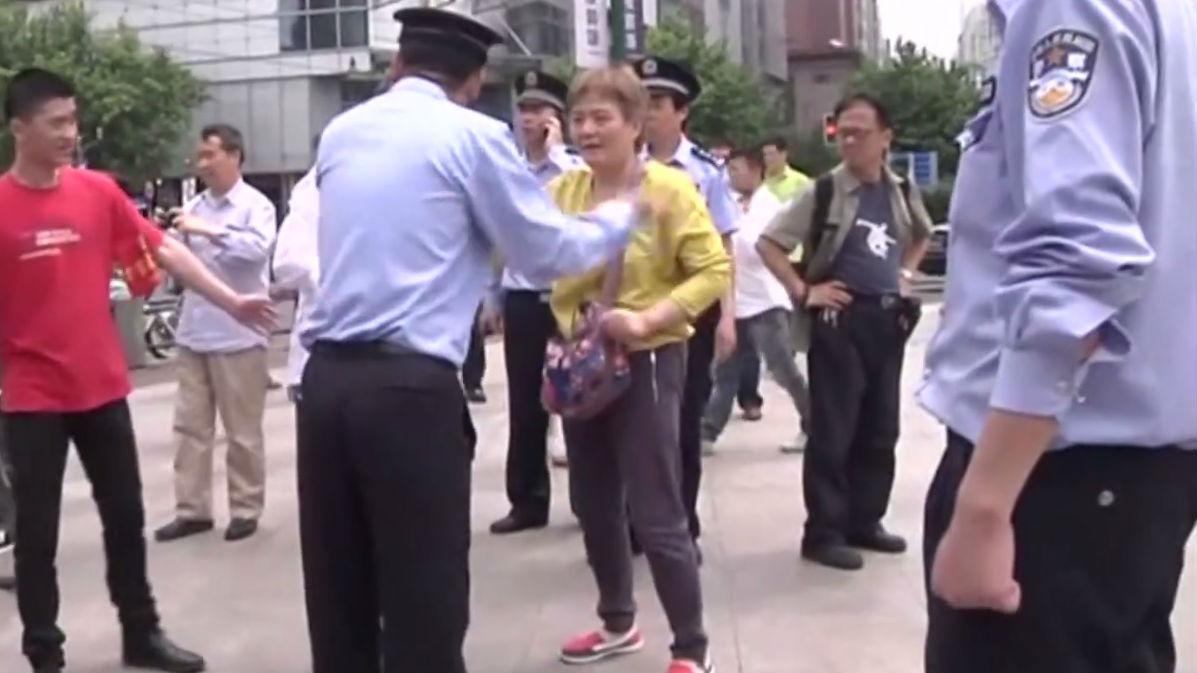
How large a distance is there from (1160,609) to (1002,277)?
21.1 inches

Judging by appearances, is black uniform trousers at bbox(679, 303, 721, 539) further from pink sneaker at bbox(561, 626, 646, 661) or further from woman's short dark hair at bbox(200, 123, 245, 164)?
woman's short dark hair at bbox(200, 123, 245, 164)

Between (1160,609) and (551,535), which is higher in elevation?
Result: (1160,609)

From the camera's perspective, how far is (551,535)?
742cm

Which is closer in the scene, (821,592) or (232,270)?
(821,592)

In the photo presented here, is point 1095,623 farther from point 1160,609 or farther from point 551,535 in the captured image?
point 551,535

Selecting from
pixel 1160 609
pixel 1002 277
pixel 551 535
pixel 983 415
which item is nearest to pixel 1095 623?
pixel 1160 609

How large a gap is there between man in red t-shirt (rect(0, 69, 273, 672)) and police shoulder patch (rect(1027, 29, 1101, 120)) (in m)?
3.42

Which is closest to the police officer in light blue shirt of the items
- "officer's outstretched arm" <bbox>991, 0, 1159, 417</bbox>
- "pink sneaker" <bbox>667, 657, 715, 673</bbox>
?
"officer's outstretched arm" <bbox>991, 0, 1159, 417</bbox>

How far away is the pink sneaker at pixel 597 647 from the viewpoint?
543 cm

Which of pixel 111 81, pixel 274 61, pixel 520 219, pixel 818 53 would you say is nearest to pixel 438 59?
pixel 520 219

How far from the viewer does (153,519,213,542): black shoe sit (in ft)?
24.9

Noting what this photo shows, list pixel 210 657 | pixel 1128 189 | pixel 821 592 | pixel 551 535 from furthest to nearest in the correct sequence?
pixel 551 535, pixel 821 592, pixel 210 657, pixel 1128 189

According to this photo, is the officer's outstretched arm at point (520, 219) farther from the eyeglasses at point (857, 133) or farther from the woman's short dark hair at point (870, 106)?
the woman's short dark hair at point (870, 106)

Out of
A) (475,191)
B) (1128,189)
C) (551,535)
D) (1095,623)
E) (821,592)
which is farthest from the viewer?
(551,535)
